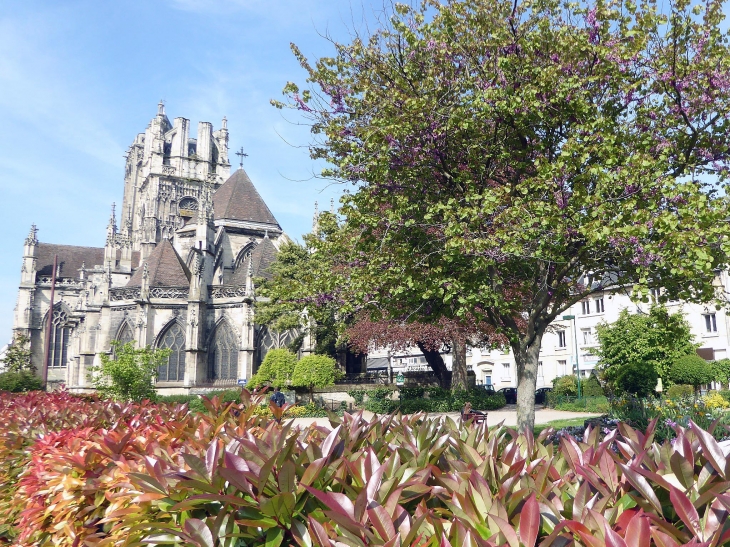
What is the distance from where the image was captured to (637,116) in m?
10.3

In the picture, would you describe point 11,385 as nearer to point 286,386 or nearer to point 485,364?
point 286,386

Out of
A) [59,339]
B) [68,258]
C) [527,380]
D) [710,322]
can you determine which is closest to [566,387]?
[710,322]

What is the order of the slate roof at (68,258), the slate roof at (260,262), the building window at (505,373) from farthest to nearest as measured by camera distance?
the slate roof at (68,258), the building window at (505,373), the slate roof at (260,262)

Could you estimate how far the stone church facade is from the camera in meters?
42.9

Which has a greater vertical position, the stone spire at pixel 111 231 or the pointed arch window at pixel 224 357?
the stone spire at pixel 111 231

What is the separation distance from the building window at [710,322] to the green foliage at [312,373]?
85.8 feet

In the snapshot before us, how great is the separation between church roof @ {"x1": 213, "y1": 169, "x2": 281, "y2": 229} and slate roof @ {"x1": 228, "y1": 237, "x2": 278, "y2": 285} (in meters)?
4.05

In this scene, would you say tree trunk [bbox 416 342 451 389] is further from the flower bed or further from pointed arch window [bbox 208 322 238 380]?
the flower bed

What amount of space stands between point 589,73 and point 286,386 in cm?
2691

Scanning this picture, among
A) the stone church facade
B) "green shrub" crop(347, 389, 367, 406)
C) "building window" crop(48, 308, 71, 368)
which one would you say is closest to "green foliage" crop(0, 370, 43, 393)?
the stone church facade

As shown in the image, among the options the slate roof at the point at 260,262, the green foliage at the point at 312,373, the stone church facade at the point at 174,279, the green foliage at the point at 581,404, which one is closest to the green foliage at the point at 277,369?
the green foliage at the point at 312,373

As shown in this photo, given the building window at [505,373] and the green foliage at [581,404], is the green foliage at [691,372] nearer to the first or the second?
the green foliage at [581,404]

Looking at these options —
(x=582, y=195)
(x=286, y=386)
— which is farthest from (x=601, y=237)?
(x=286, y=386)

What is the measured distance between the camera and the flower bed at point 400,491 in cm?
228
